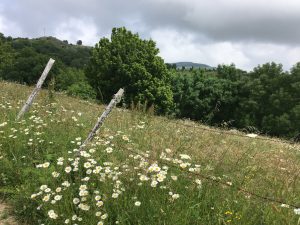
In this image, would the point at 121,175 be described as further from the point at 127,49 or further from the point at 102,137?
the point at 127,49

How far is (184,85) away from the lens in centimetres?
5556

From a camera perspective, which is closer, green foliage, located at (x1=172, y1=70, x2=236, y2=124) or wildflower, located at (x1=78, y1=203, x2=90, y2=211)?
wildflower, located at (x1=78, y1=203, x2=90, y2=211)

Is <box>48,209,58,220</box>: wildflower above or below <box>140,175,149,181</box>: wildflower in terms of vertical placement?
below

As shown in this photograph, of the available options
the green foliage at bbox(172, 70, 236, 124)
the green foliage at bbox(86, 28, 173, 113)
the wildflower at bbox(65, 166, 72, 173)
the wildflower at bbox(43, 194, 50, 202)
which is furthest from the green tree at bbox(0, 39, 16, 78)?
the wildflower at bbox(43, 194, 50, 202)

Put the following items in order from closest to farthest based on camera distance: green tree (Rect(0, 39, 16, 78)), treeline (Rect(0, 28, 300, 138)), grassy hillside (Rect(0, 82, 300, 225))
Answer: grassy hillside (Rect(0, 82, 300, 225)) → treeline (Rect(0, 28, 300, 138)) → green tree (Rect(0, 39, 16, 78))

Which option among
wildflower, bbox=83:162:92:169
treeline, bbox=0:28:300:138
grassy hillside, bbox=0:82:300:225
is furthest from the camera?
treeline, bbox=0:28:300:138

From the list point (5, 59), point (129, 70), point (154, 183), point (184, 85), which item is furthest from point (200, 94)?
point (154, 183)

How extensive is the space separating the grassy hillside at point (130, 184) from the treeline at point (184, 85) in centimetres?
2862

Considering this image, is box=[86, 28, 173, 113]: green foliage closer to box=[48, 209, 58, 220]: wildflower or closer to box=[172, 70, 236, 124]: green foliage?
box=[172, 70, 236, 124]: green foliage

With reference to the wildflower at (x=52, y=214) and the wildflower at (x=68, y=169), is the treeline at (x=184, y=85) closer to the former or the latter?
the wildflower at (x=68, y=169)

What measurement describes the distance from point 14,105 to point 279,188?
718 centimetres

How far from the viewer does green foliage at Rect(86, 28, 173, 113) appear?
42.3 m

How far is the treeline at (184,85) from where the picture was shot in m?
42.9

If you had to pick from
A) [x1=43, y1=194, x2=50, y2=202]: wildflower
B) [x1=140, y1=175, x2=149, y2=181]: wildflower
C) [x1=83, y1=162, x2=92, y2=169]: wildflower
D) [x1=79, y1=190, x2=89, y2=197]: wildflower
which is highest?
[x1=140, y1=175, x2=149, y2=181]: wildflower
